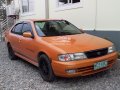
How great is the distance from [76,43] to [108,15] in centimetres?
337

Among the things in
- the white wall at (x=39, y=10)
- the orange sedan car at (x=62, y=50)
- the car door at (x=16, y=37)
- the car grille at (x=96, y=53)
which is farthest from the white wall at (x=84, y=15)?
the car grille at (x=96, y=53)

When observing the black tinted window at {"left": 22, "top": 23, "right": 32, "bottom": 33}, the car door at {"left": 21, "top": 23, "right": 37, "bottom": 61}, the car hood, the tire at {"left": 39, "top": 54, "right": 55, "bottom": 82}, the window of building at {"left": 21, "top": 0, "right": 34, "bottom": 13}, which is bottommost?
the tire at {"left": 39, "top": 54, "right": 55, "bottom": 82}

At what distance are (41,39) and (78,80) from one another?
1.41 meters

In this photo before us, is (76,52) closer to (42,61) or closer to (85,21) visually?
(42,61)

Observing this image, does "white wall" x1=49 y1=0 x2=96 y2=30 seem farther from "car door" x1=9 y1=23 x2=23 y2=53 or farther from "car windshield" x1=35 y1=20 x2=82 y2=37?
"car door" x1=9 y1=23 x2=23 y2=53

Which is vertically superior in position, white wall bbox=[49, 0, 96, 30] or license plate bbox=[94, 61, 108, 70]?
white wall bbox=[49, 0, 96, 30]

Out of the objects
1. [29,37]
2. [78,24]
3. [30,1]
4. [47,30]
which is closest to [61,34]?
[47,30]

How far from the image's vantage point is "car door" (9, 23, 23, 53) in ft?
25.9

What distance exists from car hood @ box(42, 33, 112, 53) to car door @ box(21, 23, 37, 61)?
435 millimetres

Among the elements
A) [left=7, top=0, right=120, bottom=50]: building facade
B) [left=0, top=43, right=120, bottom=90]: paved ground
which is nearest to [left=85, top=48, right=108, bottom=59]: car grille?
[left=0, top=43, right=120, bottom=90]: paved ground

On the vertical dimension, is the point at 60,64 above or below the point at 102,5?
below

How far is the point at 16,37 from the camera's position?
8.05 metres

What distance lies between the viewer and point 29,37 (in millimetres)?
6824

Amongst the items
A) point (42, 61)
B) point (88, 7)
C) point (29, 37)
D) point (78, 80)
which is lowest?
point (78, 80)
